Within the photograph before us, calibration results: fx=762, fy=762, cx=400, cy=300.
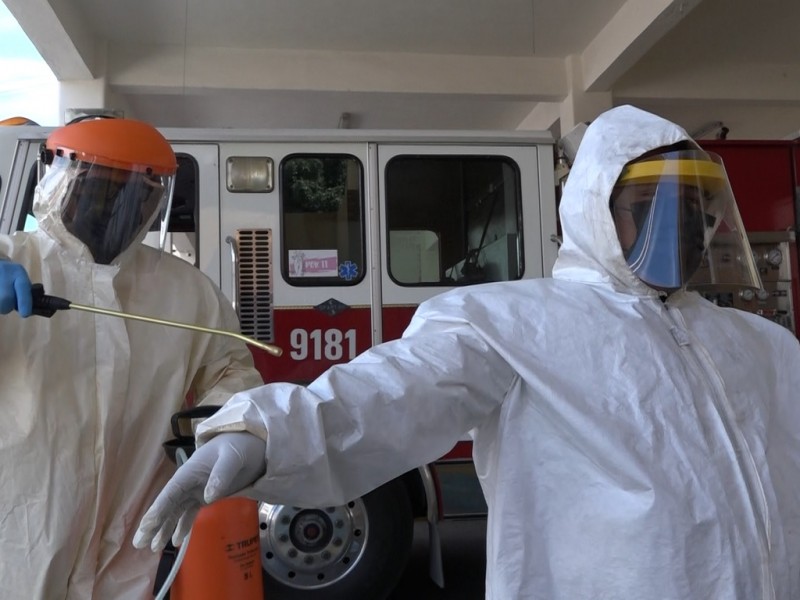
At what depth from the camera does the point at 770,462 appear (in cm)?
159

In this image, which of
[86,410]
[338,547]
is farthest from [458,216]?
[86,410]

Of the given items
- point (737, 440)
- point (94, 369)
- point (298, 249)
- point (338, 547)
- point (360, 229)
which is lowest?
point (338, 547)

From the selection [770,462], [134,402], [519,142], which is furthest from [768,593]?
[519,142]

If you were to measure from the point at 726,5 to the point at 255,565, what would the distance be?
7584 mm

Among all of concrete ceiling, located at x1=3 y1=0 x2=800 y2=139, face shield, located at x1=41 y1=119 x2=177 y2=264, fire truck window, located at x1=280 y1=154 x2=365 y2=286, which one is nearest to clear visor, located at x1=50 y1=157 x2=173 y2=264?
face shield, located at x1=41 y1=119 x2=177 y2=264

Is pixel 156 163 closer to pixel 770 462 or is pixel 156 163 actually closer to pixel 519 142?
pixel 770 462

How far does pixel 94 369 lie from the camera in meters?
1.91

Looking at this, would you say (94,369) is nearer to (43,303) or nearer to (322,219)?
(43,303)

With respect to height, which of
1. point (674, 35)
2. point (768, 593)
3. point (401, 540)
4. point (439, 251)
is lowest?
point (401, 540)

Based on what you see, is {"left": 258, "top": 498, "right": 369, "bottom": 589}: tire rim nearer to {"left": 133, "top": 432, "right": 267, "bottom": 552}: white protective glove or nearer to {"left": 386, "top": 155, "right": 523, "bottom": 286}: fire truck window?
{"left": 386, "top": 155, "right": 523, "bottom": 286}: fire truck window

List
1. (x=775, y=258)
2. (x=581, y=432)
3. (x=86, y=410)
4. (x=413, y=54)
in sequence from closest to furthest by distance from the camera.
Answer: (x=581, y=432) → (x=86, y=410) → (x=775, y=258) → (x=413, y=54)

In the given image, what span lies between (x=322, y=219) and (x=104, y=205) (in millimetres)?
1953

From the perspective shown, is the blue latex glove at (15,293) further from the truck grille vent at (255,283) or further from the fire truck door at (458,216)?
the fire truck door at (458,216)

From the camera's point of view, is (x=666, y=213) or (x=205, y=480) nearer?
(x=205, y=480)
